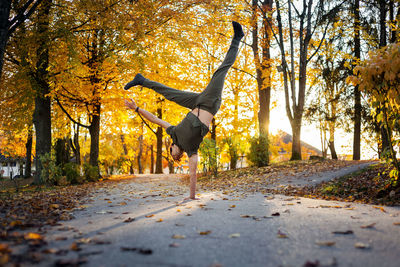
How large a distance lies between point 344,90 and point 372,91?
1270 centimetres

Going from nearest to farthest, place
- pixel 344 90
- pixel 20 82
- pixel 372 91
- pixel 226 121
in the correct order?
pixel 372 91, pixel 20 82, pixel 344 90, pixel 226 121

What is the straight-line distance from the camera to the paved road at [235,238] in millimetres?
2223

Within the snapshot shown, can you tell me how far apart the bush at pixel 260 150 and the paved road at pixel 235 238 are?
360 inches

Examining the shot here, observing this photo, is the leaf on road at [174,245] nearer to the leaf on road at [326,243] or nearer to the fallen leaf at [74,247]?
the fallen leaf at [74,247]

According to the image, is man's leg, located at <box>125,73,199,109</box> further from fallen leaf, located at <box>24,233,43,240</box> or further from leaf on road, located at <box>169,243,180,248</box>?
fallen leaf, located at <box>24,233,43,240</box>

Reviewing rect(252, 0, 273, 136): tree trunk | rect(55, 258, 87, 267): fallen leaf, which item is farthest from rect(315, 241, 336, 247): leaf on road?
rect(252, 0, 273, 136): tree trunk

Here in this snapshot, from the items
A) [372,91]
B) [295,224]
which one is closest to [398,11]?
[372,91]

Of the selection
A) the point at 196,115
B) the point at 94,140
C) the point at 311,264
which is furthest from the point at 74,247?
the point at 94,140

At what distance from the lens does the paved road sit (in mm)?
2223

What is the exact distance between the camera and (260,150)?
13.4 meters

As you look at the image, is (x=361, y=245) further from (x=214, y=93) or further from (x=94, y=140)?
(x=94, y=140)

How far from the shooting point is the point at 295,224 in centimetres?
328

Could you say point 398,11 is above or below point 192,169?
above

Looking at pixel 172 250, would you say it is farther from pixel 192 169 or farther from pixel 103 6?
pixel 103 6
